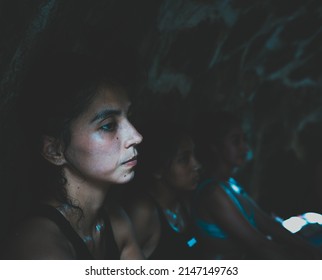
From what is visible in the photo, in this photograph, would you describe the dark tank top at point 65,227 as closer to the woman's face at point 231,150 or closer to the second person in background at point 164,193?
the second person in background at point 164,193

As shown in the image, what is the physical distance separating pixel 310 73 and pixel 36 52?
3.40 metres

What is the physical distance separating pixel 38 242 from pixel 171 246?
111 centimetres

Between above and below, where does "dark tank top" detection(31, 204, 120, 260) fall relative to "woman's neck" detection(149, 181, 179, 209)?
above

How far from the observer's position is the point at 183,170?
8.39 ft

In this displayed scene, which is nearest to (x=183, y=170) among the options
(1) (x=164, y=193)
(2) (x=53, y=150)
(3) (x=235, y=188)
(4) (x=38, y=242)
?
(1) (x=164, y=193)

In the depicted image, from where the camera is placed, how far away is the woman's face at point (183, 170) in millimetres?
2533

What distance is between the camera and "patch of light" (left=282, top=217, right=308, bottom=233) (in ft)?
9.70

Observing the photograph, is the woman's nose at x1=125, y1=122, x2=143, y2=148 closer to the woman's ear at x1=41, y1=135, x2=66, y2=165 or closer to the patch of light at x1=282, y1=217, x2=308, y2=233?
the woman's ear at x1=41, y1=135, x2=66, y2=165

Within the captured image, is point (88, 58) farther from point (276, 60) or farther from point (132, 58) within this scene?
point (276, 60)

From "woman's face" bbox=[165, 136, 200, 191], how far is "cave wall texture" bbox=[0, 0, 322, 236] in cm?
49

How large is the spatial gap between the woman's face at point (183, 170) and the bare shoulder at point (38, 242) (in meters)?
1.15

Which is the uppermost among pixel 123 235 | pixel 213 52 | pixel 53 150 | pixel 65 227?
pixel 53 150

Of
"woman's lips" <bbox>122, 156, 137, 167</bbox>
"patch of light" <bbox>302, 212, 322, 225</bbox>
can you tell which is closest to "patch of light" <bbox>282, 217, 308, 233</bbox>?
"patch of light" <bbox>302, 212, 322, 225</bbox>

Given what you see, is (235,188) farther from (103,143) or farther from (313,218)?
(103,143)
